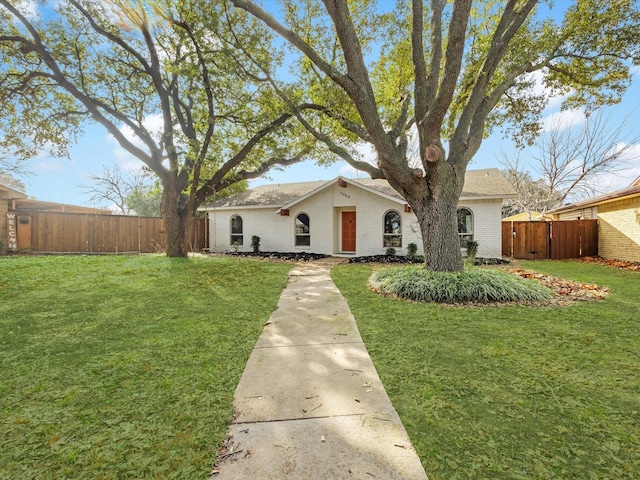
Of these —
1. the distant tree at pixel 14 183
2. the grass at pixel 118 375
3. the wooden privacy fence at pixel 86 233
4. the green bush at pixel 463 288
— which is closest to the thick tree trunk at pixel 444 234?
the green bush at pixel 463 288

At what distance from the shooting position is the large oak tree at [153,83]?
9312 millimetres

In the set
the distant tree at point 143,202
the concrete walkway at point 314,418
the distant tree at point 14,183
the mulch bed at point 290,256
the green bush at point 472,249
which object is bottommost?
the concrete walkway at point 314,418

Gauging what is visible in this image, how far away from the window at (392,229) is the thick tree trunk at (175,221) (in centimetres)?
879

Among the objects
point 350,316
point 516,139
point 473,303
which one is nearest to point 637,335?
point 473,303

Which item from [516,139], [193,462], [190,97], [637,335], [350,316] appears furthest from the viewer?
[190,97]

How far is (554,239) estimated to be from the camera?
14.1 m

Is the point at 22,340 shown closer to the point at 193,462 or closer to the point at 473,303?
the point at 193,462

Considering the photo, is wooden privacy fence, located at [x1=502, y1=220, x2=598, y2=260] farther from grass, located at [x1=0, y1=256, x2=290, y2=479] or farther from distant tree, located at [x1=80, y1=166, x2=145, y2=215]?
distant tree, located at [x1=80, y1=166, x2=145, y2=215]

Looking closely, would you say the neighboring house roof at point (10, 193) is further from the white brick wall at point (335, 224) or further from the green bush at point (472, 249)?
the green bush at point (472, 249)

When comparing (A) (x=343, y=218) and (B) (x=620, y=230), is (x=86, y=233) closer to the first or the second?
(A) (x=343, y=218)

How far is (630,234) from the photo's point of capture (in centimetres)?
1203

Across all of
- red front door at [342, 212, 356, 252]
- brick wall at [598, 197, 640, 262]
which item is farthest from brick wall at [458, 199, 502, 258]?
red front door at [342, 212, 356, 252]

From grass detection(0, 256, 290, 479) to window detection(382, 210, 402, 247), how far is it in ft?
30.4

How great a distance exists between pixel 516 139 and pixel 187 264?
12055 millimetres
